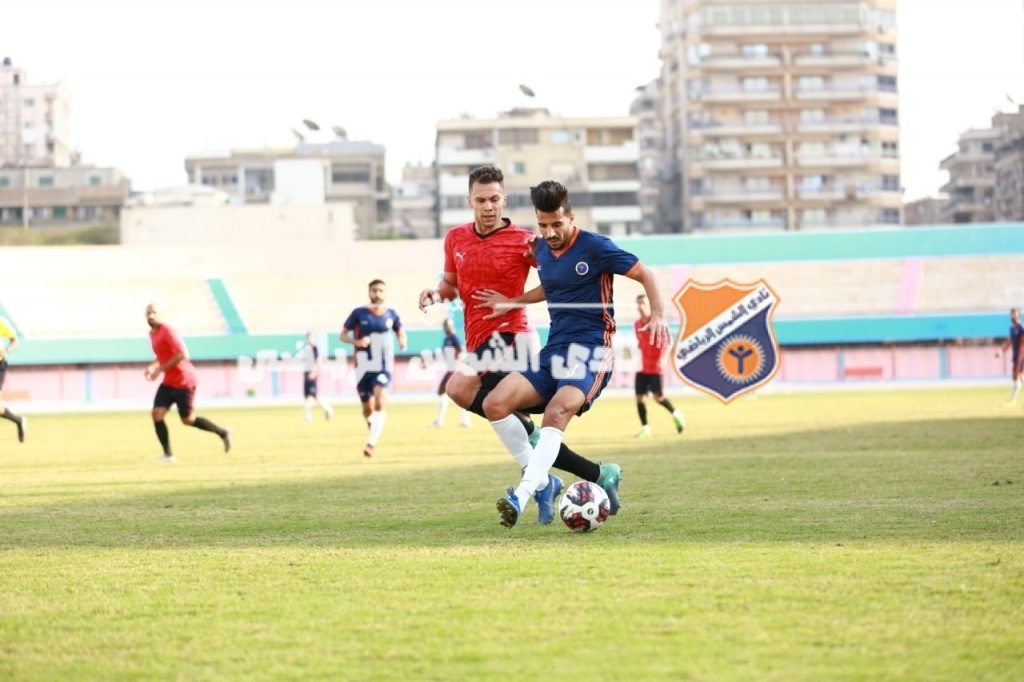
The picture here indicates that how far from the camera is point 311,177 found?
105 m

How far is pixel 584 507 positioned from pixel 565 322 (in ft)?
4.11

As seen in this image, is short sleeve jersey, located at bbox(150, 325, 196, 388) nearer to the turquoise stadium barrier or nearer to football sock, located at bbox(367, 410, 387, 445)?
football sock, located at bbox(367, 410, 387, 445)

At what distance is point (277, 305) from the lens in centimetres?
7312

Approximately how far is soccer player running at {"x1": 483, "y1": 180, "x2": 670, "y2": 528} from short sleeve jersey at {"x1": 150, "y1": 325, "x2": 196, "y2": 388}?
34.8 ft

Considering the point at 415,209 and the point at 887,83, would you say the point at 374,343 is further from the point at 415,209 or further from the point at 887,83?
the point at 415,209

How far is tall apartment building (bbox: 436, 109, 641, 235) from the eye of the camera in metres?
104

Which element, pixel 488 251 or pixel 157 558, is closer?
pixel 157 558

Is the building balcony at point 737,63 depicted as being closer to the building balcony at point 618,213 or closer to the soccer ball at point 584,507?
the building balcony at point 618,213

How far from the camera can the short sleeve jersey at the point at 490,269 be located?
1027 cm

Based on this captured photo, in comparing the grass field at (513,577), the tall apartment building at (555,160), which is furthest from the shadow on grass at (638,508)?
the tall apartment building at (555,160)

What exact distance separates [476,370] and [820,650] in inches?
201

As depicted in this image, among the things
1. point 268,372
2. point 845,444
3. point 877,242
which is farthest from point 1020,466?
point 877,242

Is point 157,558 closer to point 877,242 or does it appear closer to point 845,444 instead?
point 845,444

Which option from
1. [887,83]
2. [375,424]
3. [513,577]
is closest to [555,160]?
[887,83]
